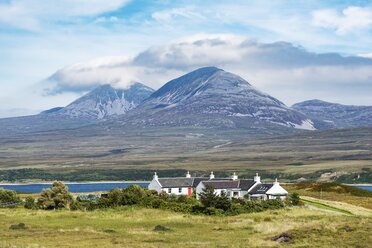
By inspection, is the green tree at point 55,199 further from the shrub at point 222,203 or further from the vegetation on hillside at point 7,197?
the shrub at point 222,203

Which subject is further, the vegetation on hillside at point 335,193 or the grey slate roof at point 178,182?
the grey slate roof at point 178,182

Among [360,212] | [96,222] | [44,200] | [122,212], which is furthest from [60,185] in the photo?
[360,212]

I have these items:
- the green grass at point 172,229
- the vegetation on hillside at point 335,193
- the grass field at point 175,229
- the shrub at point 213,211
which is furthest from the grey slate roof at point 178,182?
the shrub at point 213,211

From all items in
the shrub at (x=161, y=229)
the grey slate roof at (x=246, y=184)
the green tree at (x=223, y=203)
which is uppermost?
the grey slate roof at (x=246, y=184)

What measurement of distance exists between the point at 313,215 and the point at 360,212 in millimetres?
13473

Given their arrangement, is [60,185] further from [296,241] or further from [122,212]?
[296,241]

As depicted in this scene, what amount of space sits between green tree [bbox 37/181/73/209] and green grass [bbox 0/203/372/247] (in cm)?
475

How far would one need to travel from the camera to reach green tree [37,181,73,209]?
90875mm

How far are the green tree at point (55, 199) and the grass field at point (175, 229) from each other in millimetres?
4529

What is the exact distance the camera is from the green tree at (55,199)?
3578 inches

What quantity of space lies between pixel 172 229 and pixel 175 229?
0.60 meters

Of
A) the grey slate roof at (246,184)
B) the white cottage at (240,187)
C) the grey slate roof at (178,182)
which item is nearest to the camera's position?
the white cottage at (240,187)

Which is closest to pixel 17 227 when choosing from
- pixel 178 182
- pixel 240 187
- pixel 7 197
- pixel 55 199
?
pixel 55 199

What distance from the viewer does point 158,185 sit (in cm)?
11869
